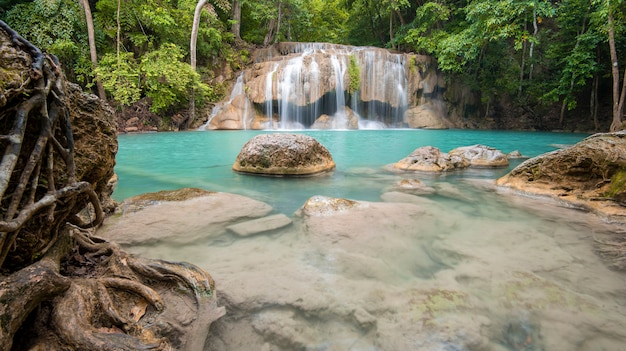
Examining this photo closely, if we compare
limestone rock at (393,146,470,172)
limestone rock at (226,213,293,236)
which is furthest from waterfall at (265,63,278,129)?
limestone rock at (226,213,293,236)

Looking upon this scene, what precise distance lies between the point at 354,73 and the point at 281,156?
13639mm

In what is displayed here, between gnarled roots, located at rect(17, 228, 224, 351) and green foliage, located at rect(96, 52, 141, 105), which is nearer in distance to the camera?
gnarled roots, located at rect(17, 228, 224, 351)

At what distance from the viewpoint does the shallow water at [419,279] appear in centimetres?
171

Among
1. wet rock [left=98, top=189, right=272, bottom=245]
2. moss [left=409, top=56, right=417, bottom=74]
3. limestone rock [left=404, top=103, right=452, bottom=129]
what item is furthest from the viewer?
limestone rock [left=404, top=103, right=452, bottom=129]

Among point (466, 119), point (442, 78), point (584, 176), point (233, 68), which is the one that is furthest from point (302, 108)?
point (584, 176)

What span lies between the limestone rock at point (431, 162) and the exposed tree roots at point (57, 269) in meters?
5.56

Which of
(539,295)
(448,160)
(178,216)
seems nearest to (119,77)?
(178,216)

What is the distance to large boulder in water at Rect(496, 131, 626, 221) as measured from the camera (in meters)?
3.82

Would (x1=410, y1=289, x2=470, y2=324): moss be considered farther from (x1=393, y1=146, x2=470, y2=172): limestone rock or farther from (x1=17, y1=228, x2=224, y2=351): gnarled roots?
(x1=393, y1=146, x2=470, y2=172): limestone rock

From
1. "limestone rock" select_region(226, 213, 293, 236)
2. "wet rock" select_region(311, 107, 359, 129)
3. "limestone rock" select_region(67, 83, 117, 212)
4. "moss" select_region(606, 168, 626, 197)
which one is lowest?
"limestone rock" select_region(226, 213, 293, 236)

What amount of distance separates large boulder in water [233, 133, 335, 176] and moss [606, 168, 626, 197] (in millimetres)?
4272

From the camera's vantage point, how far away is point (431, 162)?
6672 millimetres

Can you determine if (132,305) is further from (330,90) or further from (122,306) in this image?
(330,90)

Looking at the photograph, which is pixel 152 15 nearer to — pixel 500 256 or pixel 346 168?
pixel 346 168
